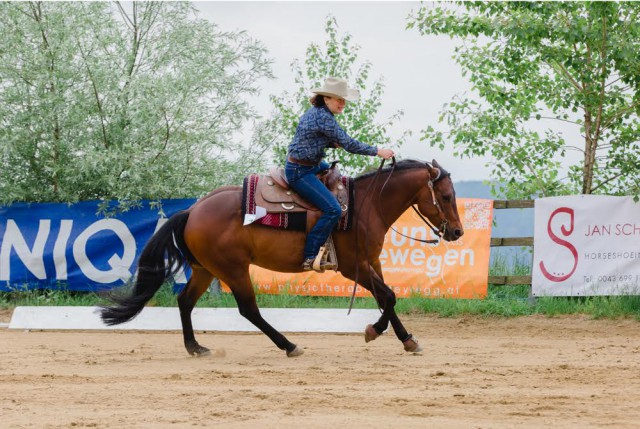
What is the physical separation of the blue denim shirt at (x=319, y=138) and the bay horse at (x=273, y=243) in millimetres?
639

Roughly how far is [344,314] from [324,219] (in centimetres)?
297

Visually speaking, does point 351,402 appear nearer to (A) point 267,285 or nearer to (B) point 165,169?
(A) point 267,285

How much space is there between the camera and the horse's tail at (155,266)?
32.3 feet

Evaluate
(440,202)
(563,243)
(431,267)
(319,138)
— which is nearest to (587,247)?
(563,243)

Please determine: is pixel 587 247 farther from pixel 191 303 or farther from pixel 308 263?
pixel 191 303

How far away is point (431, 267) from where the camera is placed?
45.4 ft

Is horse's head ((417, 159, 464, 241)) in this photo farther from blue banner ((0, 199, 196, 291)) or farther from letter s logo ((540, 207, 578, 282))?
blue banner ((0, 199, 196, 291))

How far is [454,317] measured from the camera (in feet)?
43.8

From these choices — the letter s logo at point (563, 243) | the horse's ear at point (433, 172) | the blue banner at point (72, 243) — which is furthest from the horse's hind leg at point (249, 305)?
the letter s logo at point (563, 243)

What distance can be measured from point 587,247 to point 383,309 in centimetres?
493

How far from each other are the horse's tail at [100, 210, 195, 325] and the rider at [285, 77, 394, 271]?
4.31ft

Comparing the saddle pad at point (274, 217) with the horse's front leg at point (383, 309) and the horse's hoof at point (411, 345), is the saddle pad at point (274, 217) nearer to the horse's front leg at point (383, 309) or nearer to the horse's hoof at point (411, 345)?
the horse's front leg at point (383, 309)

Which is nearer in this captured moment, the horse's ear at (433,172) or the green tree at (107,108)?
the horse's ear at (433,172)

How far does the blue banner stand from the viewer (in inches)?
574
